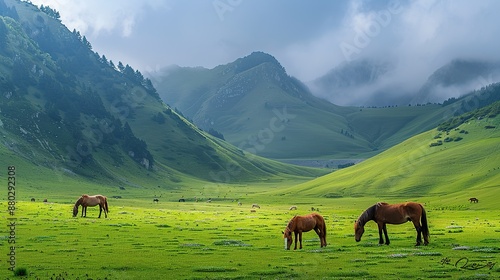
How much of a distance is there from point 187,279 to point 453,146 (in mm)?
188974

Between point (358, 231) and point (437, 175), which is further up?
point (437, 175)

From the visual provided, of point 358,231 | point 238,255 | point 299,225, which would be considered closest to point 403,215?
point 358,231

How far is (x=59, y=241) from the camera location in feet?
139

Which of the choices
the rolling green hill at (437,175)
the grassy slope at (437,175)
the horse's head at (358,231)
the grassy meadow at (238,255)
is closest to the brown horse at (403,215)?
the grassy meadow at (238,255)

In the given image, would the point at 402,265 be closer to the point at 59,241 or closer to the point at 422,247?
the point at 422,247

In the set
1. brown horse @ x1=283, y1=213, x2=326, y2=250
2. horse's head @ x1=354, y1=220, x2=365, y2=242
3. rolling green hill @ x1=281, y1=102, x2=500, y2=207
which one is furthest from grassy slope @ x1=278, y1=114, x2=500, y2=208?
brown horse @ x1=283, y1=213, x2=326, y2=250

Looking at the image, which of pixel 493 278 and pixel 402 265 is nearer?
pixel 493 278

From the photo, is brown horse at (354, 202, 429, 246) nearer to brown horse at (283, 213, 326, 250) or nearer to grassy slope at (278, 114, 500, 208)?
brown horse at (283, 213, 326, 250)

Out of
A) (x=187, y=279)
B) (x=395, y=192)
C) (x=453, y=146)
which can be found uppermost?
(x=453, y=146)

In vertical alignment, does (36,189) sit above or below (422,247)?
above

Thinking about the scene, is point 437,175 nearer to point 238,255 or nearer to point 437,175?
point 437,175

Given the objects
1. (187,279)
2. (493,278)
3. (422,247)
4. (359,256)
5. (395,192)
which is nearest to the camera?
(493,278)

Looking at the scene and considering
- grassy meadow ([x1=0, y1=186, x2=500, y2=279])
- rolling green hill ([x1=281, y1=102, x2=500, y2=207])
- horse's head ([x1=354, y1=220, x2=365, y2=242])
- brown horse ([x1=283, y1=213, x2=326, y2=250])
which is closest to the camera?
grassy meadow ([x1=0, y1=186, x2=500, y2=279])

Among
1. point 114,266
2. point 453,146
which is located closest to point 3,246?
point 114,266
